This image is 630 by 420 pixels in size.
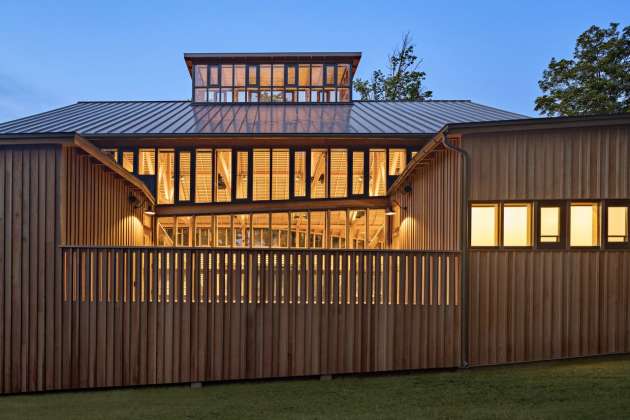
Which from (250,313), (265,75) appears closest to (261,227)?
(250,313)

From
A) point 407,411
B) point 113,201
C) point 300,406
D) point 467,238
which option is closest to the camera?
point 407,411

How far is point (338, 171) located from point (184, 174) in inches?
177

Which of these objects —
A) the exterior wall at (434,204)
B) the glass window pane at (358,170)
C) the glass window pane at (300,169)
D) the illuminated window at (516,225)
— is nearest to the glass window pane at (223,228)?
the glass window pane at (300,169)

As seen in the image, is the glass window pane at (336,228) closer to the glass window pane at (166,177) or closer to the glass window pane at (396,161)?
the glass window pane at (396,161)

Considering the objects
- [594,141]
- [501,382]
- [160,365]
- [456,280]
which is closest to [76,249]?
[160,365]

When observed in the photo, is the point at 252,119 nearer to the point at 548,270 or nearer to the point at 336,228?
the point at 336,228

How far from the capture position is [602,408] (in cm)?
498

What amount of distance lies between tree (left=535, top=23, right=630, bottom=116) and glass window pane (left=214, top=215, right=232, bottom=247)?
2034 centimetres

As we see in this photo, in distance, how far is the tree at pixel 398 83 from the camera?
3356 cm

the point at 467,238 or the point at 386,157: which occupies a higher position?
the point at 386,157

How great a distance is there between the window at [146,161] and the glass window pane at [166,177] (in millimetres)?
199

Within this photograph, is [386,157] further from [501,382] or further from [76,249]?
[76,249]

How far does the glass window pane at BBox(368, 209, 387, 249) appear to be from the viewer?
42.7ft

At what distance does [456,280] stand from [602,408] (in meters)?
2.86
